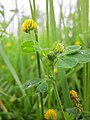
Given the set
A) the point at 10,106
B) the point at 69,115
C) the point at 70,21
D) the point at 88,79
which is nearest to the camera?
the point at 69,115

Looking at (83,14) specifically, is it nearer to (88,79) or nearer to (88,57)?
(88,79)

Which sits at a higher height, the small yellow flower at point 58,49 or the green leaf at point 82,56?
the small yellow flower at point 58,49

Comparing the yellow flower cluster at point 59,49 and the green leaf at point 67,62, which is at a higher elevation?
the yellow flower cluster at point 59,49

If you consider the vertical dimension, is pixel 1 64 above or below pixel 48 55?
below

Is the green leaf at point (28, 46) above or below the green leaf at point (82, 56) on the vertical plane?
above

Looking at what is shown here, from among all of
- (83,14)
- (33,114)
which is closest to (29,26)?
(83,14)

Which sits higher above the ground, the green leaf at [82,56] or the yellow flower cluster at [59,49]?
the yellow flower cluster at [59,49]

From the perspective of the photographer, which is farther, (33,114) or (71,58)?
(33,114)

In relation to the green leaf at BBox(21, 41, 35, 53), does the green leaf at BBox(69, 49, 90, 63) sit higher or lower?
lower
